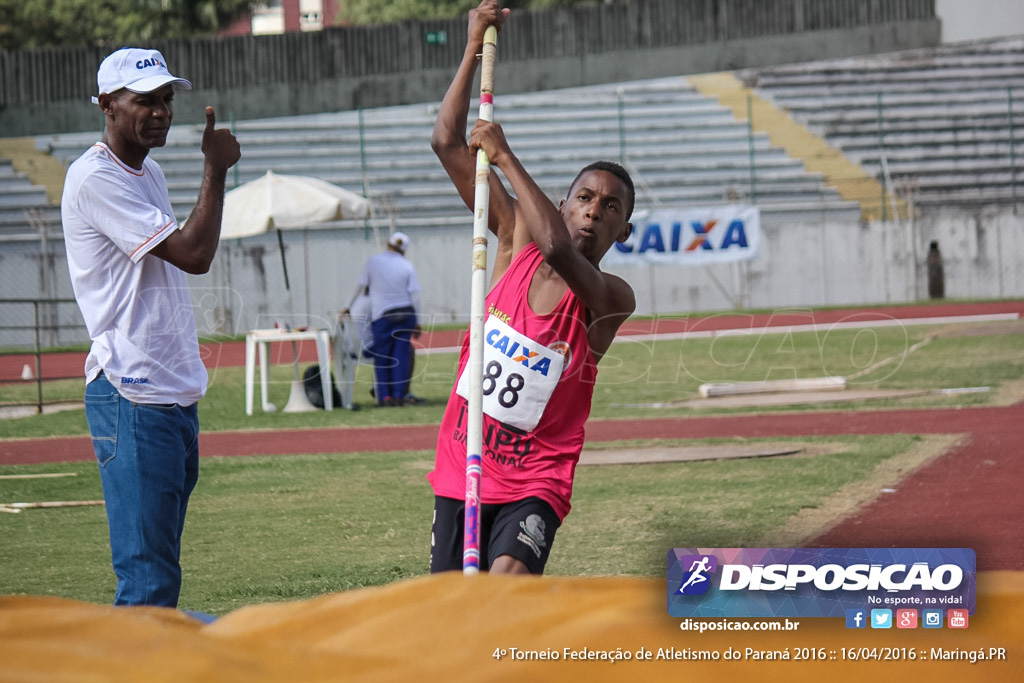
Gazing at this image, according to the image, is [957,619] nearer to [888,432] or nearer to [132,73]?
[132,73]

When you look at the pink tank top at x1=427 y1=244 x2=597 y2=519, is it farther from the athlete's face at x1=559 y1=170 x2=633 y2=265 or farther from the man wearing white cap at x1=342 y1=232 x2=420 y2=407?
the man wearing white cap at x1=342 y1=232 x2=420 y2=407

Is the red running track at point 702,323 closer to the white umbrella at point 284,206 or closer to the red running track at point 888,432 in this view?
the white umbrella at point 284,206

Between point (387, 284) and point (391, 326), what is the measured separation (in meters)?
0.51

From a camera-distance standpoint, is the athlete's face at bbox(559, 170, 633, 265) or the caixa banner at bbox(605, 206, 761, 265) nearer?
the athlete's face at bbox(559, 170, 633, 265)

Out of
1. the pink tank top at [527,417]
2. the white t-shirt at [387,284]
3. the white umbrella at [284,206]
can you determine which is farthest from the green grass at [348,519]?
the white umbrella at [284,206]

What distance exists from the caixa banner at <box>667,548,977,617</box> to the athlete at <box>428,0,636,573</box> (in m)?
1.14

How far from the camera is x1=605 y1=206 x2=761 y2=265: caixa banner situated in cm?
Result: 2605

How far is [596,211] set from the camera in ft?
12.8

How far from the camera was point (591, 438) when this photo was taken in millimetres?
11328

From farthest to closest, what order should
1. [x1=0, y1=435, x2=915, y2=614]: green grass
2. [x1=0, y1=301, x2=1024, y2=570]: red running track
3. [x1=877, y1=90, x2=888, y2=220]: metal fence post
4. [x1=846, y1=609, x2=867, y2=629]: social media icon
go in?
[x1=877, y1=90, x2=888, y2=220]: metal fence post < [x1=0, y1=301, x2=1024, y2=570]: red running track < [x1=0, y1=435, x2=915, y2=614]: green grass < [x1=846, y1=609, x2=867, y2=629]: social media icon

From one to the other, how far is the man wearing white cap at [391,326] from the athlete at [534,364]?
35.2 feet

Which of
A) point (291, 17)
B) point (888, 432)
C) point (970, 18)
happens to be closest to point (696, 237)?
point (888, 432)

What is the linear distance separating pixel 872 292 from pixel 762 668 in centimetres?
2721

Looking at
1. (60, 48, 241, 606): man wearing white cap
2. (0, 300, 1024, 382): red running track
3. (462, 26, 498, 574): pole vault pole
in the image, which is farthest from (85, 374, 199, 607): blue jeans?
(0, 300, 1024, 382): red running track
